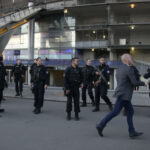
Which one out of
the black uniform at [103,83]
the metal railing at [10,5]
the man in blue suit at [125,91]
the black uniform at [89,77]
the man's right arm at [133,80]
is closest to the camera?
the man's right arm at [133,80]

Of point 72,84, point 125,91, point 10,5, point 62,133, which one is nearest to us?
point 125,91

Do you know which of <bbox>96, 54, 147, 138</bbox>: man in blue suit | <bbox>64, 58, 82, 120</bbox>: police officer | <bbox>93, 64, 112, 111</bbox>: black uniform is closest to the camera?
<bbox>96, 54, 147, 138</bbox>: man in blue suit

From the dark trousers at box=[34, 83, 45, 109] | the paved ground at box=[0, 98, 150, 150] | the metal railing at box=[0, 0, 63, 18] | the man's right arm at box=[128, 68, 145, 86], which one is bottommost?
the paved ground at box=[0, 98, 150, 150]

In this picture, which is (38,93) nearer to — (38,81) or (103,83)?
(38,81)

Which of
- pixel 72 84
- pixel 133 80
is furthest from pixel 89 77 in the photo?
pixel 133 80

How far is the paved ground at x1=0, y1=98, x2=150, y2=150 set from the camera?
446cm

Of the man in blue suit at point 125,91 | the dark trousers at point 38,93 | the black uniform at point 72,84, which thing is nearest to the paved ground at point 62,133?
the man in blue suit at point 125,91

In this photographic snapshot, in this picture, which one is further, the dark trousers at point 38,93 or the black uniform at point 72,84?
the dark trousers at point 38,93

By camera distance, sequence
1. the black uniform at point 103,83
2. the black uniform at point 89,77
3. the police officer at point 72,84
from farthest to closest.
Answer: the black uniform at point 89,77
the black uniform at point 103,83
the police officer at point 72,84

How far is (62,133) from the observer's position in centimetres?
534

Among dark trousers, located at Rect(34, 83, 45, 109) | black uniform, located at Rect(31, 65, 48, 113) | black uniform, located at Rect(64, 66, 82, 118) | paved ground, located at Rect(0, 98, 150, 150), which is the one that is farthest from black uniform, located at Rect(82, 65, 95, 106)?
black uniform, located at Rect(64, 66, 82, 118)

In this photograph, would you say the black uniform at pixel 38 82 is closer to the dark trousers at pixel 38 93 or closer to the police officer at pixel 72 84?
the dark trousers at pixel 38 93

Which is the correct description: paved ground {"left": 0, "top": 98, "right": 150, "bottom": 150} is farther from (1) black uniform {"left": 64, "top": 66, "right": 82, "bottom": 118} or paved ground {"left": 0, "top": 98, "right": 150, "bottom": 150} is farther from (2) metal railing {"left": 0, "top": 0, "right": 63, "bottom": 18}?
(2) metal railing {"left": 0, "top": 0, "right": 63, "bottom": 18}

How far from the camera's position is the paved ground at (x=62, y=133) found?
446cm
